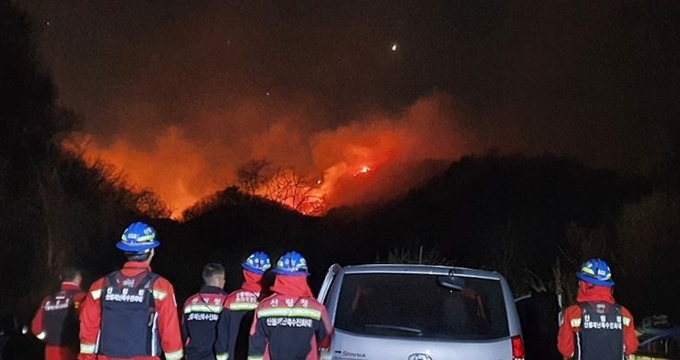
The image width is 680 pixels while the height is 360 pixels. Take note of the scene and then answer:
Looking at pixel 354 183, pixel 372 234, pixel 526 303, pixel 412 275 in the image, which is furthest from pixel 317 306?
pixel 354 183

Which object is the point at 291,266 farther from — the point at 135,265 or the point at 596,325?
the point at 596,325

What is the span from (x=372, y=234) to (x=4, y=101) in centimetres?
2451

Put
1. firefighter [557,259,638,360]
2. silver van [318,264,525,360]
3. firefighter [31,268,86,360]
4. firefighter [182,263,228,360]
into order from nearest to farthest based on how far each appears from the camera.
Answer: silver van [318,264,525,360], firefighter [557,259,638,360], firefighter [182,263,228,360], firefighter [31,268,86,360]

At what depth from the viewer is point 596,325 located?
6.71 meters

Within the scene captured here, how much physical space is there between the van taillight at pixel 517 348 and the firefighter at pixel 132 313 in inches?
89.8

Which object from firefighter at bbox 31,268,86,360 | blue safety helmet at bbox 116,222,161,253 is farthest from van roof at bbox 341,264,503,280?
firefighter at bbox 31,268,86,360

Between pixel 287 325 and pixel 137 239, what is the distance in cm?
117

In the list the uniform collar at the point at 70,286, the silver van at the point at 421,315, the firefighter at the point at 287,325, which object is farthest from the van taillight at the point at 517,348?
the uniform collar at the point at 70,286

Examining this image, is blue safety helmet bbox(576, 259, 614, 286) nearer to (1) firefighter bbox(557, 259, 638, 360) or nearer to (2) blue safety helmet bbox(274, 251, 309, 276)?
(1) firefighter bbox(557, 259, 638, 360)

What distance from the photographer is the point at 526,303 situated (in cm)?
995

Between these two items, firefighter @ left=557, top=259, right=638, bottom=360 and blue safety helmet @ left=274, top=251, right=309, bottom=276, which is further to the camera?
firefighter @ left=557, top=259, right=638, bottom=360

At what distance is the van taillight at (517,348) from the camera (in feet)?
20.9

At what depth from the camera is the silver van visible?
6.27m

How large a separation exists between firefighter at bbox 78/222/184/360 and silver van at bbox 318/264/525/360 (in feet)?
3.83
